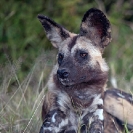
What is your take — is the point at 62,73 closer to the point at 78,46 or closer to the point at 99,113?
the point at 78,46

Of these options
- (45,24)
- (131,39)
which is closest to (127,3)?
(131,39)

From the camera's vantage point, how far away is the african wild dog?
504 centimetres

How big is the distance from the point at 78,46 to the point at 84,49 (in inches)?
2.5

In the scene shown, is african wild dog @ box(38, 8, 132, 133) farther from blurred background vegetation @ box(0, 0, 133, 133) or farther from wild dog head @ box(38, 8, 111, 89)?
blurred background vegetation @ box(0, 0, 133, 133)

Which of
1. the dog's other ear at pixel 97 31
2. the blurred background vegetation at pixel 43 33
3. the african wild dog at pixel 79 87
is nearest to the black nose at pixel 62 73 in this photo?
the african wild dog at pixel 79 87

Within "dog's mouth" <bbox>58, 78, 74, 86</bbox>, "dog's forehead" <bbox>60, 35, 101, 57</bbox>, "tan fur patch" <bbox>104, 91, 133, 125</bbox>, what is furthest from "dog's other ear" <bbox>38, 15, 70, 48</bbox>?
"tan fur patch" <bbox>104, 91, 133, 125</bbox>

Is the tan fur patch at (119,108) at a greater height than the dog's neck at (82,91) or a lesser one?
lesser

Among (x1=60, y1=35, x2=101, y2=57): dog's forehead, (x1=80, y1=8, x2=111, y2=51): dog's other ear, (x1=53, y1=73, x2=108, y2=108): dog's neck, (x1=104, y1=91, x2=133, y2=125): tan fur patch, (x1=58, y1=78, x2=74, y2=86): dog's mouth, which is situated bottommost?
(x1=104, y1=91, x2=133, y2=125): tan fur patch

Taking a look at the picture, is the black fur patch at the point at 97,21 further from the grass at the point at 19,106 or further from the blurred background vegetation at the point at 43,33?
the blurred background vegetation at the point at 43,33

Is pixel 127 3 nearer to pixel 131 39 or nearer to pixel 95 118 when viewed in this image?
pixel 131 39

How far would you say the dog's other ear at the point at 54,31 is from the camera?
5451 millimetres

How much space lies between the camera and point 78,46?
17.1 feet

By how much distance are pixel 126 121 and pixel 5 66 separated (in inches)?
49.5

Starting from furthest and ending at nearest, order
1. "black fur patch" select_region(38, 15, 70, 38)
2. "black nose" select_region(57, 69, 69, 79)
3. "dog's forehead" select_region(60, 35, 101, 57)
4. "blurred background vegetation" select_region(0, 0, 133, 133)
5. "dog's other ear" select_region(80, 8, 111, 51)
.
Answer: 1. "blurred background vegetation" select_region(0, 0, 133, 133)
2. "black fur patch" select_region(38, 15, 70, 38)
3. "dog's other ear" select_region(80, 8, 111, 51)
4. "dog's forehead" select_region(60, 35, 101, 57)
5. "black nose" select_region(57, 69, 69, 79)
